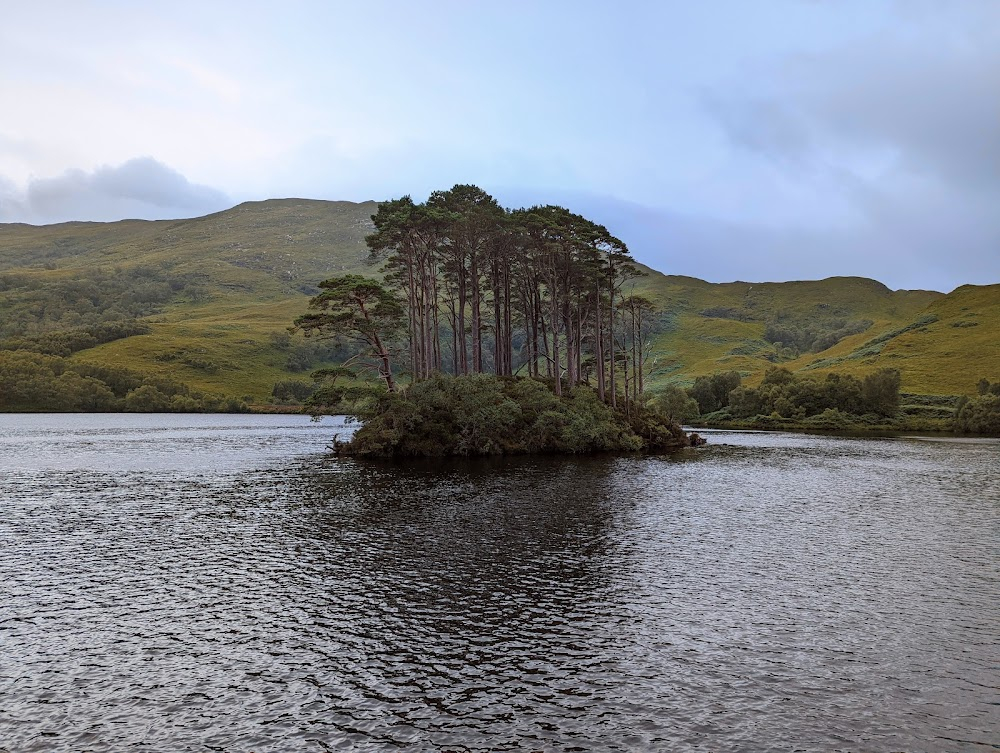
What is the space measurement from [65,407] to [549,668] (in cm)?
21160

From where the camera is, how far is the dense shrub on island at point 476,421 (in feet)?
244

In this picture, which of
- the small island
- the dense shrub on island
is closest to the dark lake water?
the dense shrub on island

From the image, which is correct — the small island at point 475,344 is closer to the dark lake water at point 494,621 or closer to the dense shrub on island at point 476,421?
the dense shrub on island at point 476,421

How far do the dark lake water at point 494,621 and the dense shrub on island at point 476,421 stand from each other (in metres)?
23.5

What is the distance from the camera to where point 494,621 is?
907 inches

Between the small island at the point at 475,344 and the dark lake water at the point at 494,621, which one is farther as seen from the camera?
the small island at the point at 475,344

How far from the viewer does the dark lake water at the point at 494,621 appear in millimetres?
15773

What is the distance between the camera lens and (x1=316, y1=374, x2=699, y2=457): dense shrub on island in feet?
244

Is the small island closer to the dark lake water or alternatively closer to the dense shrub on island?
the dense shrub on island

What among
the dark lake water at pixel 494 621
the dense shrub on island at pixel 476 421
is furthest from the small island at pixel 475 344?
the dark lake water at pixel 494 621

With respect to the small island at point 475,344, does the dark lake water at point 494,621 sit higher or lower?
lower

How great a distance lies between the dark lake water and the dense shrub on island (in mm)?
23527

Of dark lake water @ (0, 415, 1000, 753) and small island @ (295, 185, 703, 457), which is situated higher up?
small island @ (295, 185, 703, 457)

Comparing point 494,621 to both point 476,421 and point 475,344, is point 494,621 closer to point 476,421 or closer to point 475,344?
point 476,421
